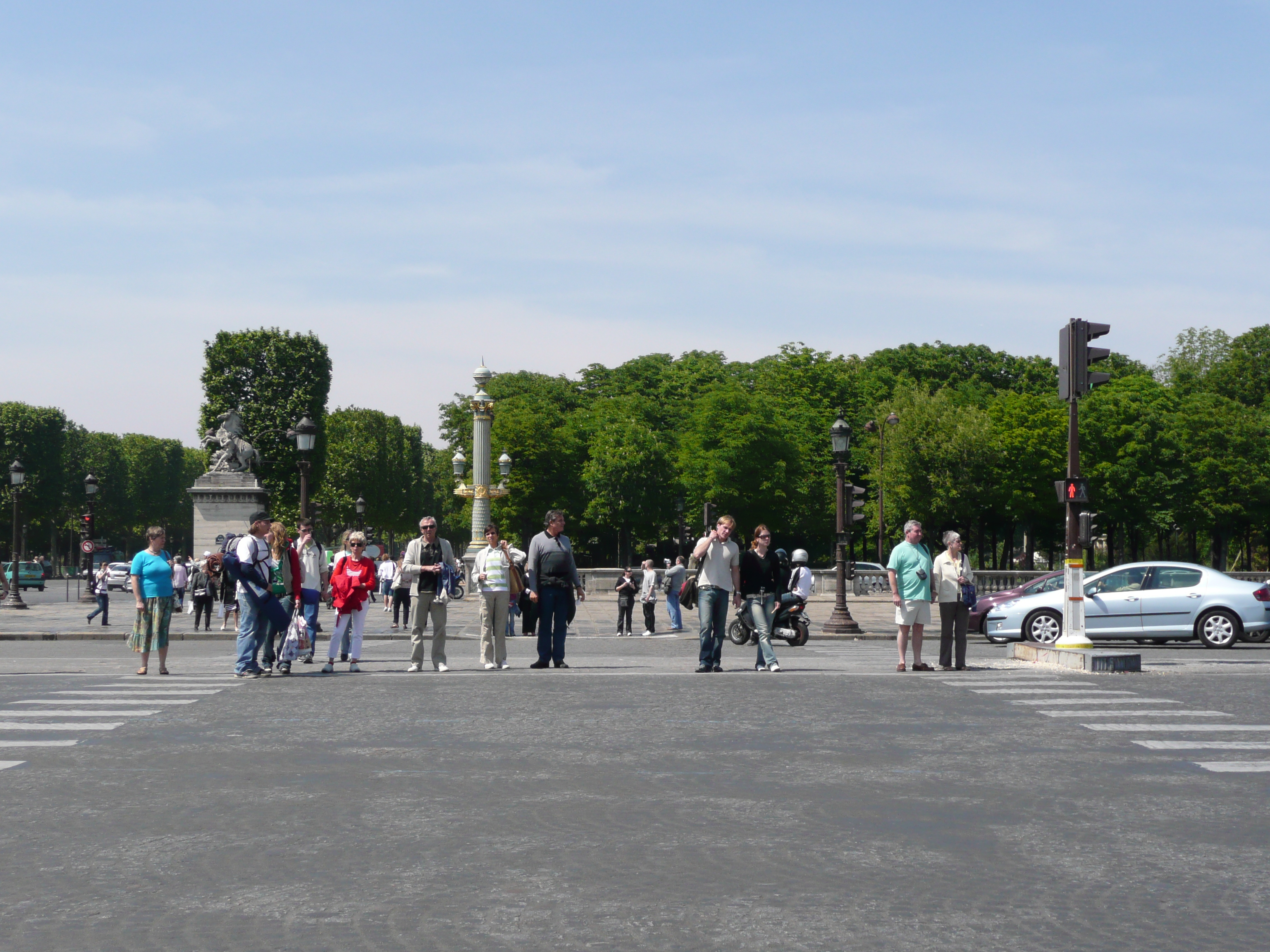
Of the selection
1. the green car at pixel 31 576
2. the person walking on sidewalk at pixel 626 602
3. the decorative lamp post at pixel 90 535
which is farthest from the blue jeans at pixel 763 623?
the green car at pixel 31 576

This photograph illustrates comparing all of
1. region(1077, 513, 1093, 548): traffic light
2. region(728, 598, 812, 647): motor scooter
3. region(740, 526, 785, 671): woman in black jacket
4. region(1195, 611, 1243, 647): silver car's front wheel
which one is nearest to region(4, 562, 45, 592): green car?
region(728, 598, 812, 647): motor scooter

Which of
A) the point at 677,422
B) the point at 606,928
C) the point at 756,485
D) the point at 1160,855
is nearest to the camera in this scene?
the point at 606,928

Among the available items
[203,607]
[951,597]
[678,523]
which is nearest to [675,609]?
[203,607]

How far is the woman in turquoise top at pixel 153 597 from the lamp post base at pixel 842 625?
55.0 feet

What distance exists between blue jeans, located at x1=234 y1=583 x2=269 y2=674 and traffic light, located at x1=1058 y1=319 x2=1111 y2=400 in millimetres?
9965

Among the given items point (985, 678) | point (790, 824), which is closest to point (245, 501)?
point (985, 678)

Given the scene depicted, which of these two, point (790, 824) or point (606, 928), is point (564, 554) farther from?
point (606, 928)

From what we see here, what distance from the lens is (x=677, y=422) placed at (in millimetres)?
87062

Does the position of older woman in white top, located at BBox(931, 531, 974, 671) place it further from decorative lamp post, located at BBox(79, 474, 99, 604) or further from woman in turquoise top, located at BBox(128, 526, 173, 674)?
decorative lamp post, located at BBox(79, 474, 99, 604)

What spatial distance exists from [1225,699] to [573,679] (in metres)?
6.57

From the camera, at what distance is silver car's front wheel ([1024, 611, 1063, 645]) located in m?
23.9

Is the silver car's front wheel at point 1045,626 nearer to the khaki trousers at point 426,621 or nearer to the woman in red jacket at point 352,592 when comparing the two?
the khaki trousers at point 426,621

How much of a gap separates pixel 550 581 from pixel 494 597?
74 centimetres

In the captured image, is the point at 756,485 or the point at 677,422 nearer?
the point at 756,485
